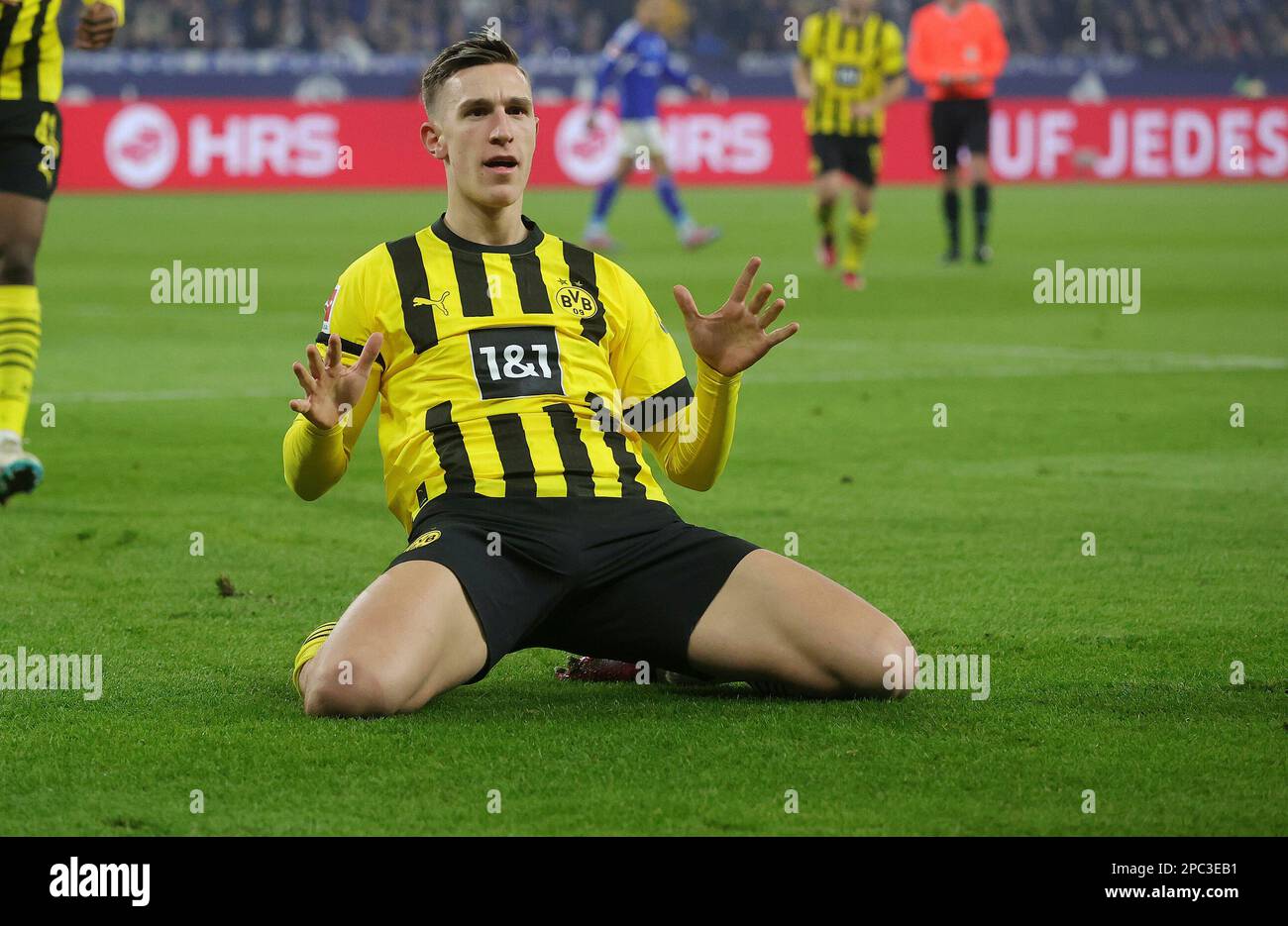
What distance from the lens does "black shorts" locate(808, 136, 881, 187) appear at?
16.5 meters

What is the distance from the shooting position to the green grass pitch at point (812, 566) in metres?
3.77

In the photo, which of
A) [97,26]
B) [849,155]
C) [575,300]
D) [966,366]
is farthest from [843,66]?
[575,300]

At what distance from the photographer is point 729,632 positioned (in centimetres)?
440

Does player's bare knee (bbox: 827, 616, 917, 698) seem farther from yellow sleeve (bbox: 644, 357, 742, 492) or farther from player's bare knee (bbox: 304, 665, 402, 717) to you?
player's bare knee (bbox: 304, 665, 402, 717)

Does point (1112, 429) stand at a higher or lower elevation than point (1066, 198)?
lower

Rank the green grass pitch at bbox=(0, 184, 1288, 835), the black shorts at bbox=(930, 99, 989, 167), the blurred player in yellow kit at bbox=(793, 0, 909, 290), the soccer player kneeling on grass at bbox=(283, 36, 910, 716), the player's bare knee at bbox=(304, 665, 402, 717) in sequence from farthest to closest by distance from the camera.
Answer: the black shorts at bbox=(930, 99, 989, 167) → the blurred player in yellow kit at bbox=(793, 0, 909, 290) → the soccer player kneeling on grass at bbox=(283, 36, 910, 716) → the player's bare knee at bbox=(304, 665, 402, 717) → the green grass pitch at bbox=(0, 184, 1288, 835)

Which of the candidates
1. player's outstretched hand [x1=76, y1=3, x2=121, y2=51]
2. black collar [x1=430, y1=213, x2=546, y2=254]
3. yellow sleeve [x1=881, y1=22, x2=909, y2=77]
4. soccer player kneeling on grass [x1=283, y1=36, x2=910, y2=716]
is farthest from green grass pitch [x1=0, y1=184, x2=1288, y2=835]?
yellow sleeve [x1=881, y1=22, x2=909, y2=77]

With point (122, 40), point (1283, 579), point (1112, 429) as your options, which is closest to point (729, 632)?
point (1283, 579)

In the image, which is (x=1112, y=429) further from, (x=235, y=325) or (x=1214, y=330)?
(x=235, y=325)

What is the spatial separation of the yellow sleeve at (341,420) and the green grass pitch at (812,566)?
51 centimetres

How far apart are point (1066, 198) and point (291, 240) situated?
452 inches

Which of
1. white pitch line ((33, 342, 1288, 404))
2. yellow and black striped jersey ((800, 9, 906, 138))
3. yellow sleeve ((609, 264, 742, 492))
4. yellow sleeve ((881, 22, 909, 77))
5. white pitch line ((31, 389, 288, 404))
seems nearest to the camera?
yellow sleeve ((609, 264, 742, 492))

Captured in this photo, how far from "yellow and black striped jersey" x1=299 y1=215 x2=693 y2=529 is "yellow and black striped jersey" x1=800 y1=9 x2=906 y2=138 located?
1225cm

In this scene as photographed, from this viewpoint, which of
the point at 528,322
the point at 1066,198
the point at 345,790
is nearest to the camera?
the point at 345,790
